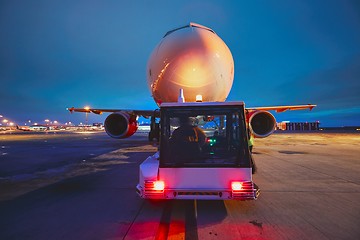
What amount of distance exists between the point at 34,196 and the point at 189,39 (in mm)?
6166

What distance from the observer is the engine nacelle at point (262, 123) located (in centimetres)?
809

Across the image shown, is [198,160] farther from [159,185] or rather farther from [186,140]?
[159,185]

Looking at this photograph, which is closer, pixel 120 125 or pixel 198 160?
pixel 198 160

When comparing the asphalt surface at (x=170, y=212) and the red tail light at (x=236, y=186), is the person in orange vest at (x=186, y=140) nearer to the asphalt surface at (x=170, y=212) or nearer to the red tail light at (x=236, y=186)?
the red tail light at (x=236, y=186)

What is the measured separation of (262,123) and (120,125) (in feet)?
20.4

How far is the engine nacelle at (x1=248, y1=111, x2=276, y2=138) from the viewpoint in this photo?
8.09 metres

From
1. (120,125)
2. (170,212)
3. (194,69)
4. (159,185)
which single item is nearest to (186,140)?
(159,185)

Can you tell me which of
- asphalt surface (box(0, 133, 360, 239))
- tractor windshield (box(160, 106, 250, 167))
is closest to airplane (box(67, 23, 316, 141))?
tractor windshield (box(160, 106, 250, 167))

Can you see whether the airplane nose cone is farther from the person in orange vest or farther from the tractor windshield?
the person in orange vest

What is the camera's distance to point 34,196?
4887mm

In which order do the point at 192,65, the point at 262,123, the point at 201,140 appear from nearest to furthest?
the point at 201,140 → the point at 192,65 → the point at 262,123

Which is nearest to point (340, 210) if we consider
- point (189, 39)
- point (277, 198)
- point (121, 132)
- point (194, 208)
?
point (277, 198)

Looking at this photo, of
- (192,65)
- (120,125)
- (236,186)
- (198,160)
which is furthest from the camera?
(120,125)

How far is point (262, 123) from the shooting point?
8367mm
